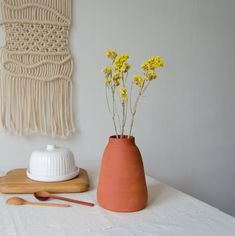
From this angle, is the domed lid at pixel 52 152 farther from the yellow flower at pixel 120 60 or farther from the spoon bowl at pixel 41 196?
the yellow flower at pixel 120 60

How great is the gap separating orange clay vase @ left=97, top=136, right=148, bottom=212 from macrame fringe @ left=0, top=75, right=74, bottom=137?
433 millimetres

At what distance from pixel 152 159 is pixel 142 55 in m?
0.49

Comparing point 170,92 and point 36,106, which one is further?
point 170,92

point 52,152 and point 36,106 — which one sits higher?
point 36,106

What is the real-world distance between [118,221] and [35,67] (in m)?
0.68

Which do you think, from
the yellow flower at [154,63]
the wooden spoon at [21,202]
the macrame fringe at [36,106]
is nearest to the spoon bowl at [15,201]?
the wooden spoon at [21,202]

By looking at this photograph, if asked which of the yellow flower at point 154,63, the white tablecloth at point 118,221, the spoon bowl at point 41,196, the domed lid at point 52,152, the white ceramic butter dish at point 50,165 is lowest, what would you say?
the spoon bowl at point 41,196

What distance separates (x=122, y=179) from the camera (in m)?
0.75

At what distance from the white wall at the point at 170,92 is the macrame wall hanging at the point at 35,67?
0.06 metres

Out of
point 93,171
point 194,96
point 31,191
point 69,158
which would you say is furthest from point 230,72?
point 31,191

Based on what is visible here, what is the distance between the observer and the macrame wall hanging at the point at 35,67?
3.55ft

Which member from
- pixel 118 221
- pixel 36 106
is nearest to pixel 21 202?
pixel 118 221

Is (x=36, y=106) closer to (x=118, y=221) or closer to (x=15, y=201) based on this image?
(x=15, y=201)

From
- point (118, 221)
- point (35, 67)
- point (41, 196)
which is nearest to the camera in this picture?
point (118, 221)
